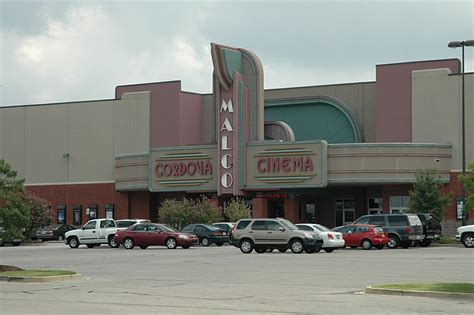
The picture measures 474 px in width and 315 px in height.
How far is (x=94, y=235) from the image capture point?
49656 millimetres

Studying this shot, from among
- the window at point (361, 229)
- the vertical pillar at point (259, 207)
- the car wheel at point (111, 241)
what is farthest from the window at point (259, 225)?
the vertical pillar at point (259, 207)

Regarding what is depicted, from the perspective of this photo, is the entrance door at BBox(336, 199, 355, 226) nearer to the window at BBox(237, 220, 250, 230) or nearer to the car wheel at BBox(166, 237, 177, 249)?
the car wheel at BBox(166, 237, 177, 249)

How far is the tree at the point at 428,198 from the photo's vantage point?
2154 inches

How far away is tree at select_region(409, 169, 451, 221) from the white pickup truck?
18818 millimetres

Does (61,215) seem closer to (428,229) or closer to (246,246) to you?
(428,229)

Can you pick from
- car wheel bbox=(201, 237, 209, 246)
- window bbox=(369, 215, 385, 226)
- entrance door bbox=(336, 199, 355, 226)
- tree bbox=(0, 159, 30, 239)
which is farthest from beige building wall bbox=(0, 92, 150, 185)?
tree bbox=(0, 159, 30, 239)

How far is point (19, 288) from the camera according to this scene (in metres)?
21.3

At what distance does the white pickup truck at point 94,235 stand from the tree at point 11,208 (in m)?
21.6

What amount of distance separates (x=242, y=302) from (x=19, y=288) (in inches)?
255

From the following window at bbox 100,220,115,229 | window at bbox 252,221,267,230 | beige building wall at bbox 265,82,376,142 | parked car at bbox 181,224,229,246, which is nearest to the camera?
window at bbox 252,221,267,230

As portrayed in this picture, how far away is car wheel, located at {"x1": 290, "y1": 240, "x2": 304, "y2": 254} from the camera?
3878 cm

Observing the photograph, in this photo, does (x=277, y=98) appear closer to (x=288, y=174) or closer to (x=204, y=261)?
(x=288, y=174)

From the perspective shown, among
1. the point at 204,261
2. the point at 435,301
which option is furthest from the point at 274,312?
the point at 204,261

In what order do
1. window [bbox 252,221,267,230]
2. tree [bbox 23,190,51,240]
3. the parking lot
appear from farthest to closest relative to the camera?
tree [bbox 23,190,51,240] < window [bbox 252,221,267,230] < the parking lot
